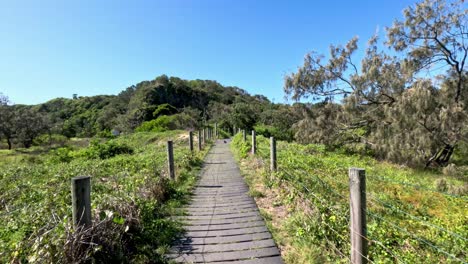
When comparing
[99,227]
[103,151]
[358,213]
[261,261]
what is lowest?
[261,261]

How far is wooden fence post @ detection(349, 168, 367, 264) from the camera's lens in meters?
2.56

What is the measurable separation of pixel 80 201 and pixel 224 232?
2.07 m

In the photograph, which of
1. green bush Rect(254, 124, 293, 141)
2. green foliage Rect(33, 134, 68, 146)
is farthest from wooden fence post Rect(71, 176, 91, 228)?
green foliage Rect(33, 134, 68, 146)

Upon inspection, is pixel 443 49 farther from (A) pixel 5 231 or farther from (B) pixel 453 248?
(A) pixel 5 231

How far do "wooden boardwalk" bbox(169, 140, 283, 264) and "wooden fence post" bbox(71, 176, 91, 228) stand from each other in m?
1.15

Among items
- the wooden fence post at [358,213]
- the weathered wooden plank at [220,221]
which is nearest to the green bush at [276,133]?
the weathered wooden plank at [220,221]

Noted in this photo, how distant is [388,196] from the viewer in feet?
20.5

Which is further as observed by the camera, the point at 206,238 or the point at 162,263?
the point at 206,238

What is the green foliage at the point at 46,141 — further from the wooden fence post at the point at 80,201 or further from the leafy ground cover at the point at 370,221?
the wooden fence post at the point at 80,201

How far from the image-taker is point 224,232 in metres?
4.15

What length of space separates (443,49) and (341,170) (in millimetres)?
10749

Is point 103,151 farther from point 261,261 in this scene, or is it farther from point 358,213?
point 358,213

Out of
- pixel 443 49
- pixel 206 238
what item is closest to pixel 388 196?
pixel 206 238

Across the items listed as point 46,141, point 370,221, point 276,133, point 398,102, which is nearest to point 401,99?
point 398,102
